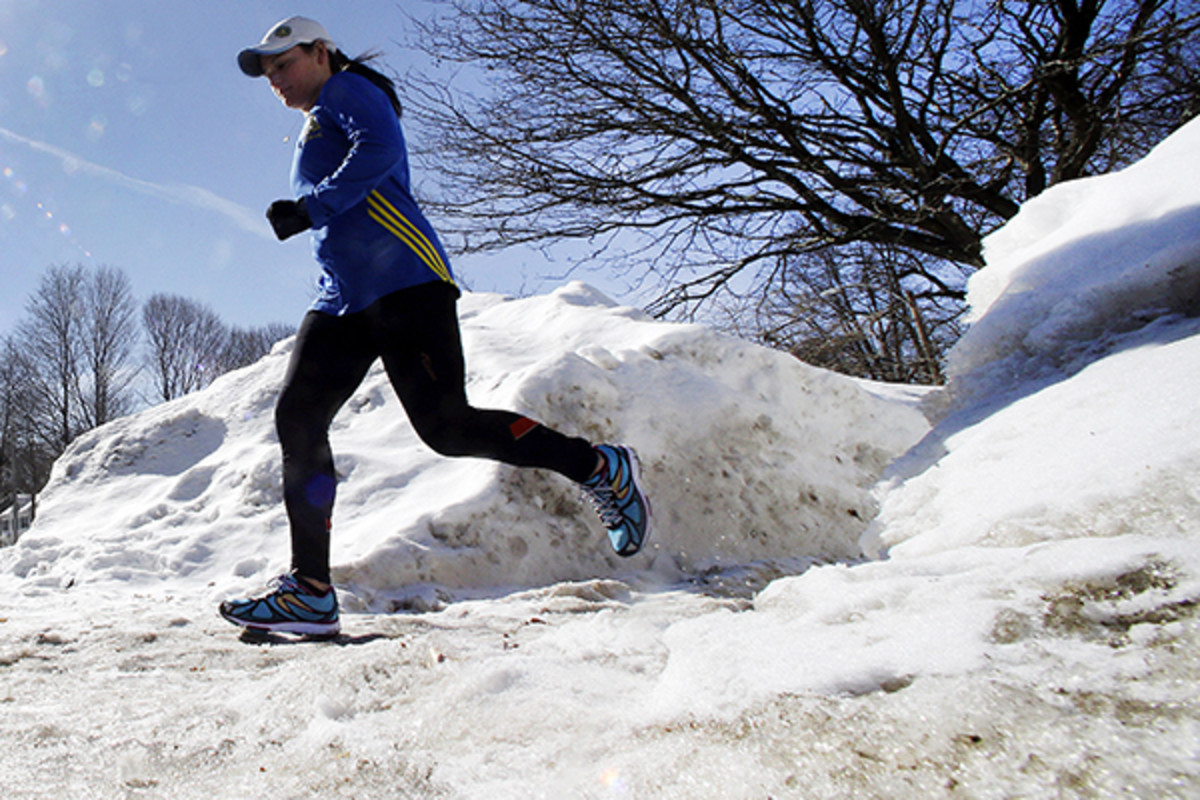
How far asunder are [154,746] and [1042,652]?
1.22m

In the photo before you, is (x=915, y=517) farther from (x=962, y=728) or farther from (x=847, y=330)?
(x=847, y=330)

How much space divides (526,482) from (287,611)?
4.07 ft

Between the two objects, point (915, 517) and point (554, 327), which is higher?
point (554, 327)

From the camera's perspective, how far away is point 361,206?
1.97 m

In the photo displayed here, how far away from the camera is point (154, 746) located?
3.22ft

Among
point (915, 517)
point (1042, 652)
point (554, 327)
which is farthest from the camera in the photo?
point (554, 327)

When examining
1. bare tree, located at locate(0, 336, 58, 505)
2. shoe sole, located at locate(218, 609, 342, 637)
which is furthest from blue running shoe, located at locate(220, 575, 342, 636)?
bare tree, located at locate(0, 336, 58, 505)

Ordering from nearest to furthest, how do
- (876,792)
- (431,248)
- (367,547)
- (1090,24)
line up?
(876,792), (431,248), (367,547), (1090,24)

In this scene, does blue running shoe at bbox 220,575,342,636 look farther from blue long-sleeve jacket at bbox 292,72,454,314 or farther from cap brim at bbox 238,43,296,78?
cap brim at bbox 238,43,296,78

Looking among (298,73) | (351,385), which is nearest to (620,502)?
(351,385)

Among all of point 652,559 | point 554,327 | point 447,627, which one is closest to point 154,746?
point 447,627

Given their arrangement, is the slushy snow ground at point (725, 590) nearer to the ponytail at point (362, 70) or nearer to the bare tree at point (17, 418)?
the ponytail at point (362, 70)

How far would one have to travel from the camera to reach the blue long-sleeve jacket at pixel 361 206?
1922 mm

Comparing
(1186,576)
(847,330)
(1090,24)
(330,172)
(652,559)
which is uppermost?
(1090,24)
